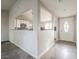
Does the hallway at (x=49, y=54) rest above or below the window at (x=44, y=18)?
below

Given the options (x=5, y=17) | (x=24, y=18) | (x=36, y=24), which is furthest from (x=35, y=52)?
(x=5, y=17)

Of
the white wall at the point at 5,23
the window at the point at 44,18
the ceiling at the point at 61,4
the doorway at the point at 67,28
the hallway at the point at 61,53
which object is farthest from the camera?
the white wall at the point at 5,23

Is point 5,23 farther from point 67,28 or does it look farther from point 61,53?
point 67,28

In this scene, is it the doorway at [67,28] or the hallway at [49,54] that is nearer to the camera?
the hallway at [49,54]

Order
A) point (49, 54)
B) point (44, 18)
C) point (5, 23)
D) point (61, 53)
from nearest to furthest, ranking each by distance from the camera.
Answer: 1. point (49, 54)
2. point (61, 53)
3. point (44, 18)
4. point (5, 23)

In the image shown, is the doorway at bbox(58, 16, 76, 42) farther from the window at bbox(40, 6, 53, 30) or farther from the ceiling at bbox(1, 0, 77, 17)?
the window at bbox(40, 6, 53, 30)

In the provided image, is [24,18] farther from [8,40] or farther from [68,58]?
[68,58]

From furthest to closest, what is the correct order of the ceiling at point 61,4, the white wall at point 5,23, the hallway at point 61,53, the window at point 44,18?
the white wall at point 5,23
the window at point 44,18
the ceiling at point 61,4
the hallway at point 61,53

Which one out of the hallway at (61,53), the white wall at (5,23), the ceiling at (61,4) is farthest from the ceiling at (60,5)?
the hallway at (61,53)

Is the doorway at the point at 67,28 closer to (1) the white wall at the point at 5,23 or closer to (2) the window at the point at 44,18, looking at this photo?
(2) the window at the point at 44,18

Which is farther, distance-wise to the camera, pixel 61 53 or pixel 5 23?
pixel 5 23

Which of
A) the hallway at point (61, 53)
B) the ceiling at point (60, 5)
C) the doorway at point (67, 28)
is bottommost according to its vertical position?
the hallway at point (61, 53)

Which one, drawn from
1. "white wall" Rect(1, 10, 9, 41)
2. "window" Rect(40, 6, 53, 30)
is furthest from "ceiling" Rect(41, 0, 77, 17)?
"white wall" Rect(1, 10, 9, 41)

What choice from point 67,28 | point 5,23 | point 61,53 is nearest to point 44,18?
point 61,53
